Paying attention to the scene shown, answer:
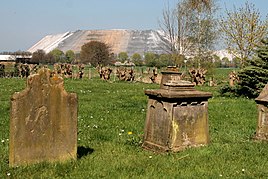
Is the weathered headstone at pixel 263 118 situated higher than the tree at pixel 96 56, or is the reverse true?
the tree at pixel 96 56

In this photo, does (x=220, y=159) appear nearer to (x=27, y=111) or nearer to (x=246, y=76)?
(x=27, y=111)

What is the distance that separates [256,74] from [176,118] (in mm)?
11885

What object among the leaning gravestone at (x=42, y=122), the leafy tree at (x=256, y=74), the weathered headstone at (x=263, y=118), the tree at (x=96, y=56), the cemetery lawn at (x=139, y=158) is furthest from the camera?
the tree at (x=96, y=56)

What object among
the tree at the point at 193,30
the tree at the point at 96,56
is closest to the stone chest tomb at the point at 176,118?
the tree at the point at 193,30

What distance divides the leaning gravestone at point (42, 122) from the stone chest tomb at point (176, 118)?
5.70 feet

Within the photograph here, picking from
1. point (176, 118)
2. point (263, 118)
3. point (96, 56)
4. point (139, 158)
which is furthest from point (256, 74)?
point (96, 56)

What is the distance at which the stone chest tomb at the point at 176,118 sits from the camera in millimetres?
6848

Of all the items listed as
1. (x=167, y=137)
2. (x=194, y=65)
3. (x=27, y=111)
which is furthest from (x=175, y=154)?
(x=194, y=65)

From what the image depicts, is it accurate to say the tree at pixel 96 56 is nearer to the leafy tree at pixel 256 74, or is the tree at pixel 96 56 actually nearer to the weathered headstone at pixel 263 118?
the leafy tree at pixel 256 74

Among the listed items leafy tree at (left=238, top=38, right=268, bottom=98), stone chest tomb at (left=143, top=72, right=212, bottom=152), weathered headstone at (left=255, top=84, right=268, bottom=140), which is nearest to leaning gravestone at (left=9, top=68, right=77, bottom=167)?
stone chest tomb at (left=143, top=72, right=212, bottom=152)

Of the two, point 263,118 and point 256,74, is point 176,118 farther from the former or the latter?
point 256,74

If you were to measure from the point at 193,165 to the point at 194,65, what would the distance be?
3657cm

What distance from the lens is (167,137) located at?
6855 mm

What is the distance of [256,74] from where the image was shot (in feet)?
57.6
